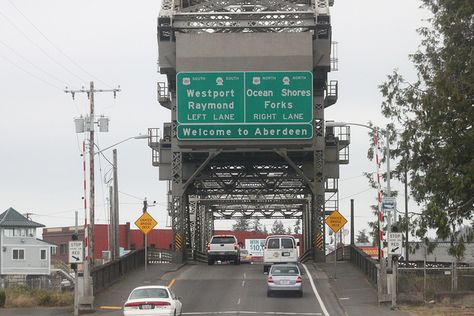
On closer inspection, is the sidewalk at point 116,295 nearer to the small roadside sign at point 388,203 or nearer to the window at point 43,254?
the small roadside sign at point 388,203

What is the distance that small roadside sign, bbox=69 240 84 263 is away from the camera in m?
29.7

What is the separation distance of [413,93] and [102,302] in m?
17.0

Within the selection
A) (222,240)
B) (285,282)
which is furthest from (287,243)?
(285,282)

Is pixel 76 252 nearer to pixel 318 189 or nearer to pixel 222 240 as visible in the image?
pixel 222 240

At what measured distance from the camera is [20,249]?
86.2 metres

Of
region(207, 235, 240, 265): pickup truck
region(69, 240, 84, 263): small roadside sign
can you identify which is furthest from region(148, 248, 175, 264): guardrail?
region(69, 240, 84, 263): small roadside sign

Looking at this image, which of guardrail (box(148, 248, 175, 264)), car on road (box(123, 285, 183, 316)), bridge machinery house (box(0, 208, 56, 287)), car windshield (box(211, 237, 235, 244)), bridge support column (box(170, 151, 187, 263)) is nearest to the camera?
car on road (box(123, 285, 183, 316))

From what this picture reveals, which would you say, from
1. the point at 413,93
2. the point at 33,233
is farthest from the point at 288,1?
the point at 33,233

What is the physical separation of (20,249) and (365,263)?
179ft

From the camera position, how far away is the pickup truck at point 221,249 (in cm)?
5053

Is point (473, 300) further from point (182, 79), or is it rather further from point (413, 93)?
point (182, 79)

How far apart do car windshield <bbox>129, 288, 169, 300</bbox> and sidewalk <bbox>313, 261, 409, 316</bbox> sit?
6636mm

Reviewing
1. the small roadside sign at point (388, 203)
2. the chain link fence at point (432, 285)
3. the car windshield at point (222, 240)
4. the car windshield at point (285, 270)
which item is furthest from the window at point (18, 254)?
the small roadside sign at point (388, 203)

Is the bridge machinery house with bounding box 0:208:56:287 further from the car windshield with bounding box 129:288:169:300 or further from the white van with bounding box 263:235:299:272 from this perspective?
the car windshield with bounding box 129:288:169:300
